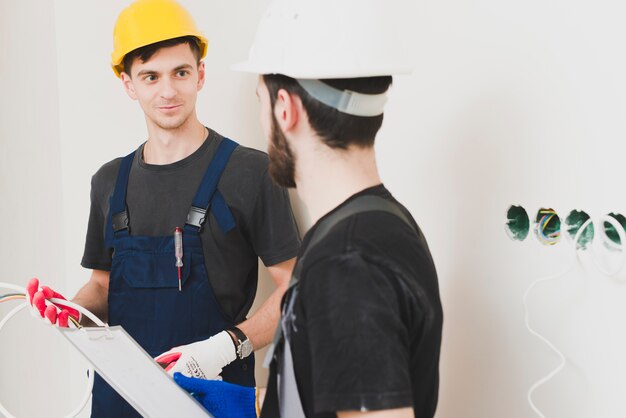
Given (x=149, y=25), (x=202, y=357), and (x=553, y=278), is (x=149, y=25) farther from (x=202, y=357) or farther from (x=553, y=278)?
(x=553, y=278)

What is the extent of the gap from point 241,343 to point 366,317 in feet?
3.14

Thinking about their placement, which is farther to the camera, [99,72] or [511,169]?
[99,72]

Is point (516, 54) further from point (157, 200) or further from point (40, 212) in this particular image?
point (40, 212)

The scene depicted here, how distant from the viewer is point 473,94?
1.36m

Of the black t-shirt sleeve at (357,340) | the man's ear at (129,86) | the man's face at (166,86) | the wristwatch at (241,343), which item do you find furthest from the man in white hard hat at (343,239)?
the man's ear at (129,86)

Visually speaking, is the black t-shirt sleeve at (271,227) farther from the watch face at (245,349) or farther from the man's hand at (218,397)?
the man's hand at (218,397)

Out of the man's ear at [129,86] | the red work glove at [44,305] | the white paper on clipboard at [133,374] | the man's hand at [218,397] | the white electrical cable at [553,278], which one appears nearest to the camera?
the white electrical cable at [553,278]

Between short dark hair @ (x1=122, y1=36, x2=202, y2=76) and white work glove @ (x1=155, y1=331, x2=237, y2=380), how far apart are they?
29.1 inches

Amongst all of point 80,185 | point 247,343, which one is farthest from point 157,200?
point 80,185

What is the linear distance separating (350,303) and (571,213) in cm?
43

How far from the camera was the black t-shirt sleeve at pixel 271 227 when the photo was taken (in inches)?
76.1

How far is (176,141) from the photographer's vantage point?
6.56 feet

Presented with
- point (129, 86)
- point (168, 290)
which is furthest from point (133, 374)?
point (129, 86)

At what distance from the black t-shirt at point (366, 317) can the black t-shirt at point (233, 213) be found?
0.88 meters
